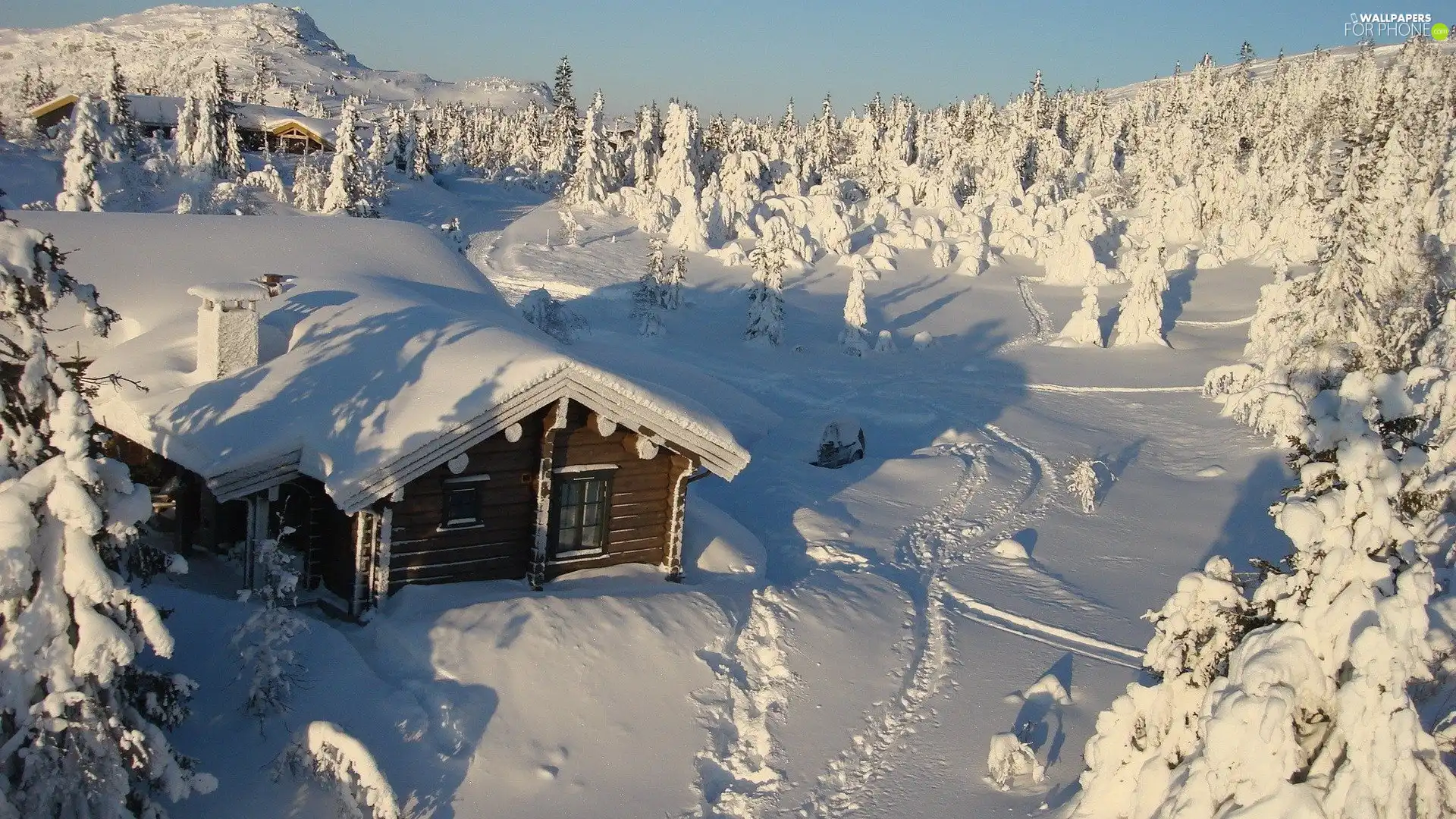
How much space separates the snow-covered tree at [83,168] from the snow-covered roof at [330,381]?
24172mm

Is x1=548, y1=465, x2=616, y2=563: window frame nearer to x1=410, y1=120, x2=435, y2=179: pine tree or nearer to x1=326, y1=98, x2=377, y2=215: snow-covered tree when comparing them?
x1=326, y1=98, x2=377, y2=215: snow-covered tree

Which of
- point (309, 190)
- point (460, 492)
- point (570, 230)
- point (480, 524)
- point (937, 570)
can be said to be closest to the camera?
point (460, 492)

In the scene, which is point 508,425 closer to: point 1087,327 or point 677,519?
point 677,519

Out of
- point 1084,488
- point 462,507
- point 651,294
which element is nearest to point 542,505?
point 462,507

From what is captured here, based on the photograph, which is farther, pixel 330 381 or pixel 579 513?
pixel 579 513

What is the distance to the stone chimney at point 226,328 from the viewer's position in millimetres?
14172

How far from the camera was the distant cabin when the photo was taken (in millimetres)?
81744

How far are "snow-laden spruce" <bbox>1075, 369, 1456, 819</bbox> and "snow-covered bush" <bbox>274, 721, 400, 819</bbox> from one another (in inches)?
260

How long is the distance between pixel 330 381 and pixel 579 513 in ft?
12.6

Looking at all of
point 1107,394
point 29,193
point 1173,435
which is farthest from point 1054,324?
point 29,193

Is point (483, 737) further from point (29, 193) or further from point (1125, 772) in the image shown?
point (29, 193)

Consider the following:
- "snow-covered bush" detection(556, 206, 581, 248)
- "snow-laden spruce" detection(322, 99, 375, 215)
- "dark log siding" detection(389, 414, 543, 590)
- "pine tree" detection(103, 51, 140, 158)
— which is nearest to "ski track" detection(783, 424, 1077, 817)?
"dark log siding" detection(389, 414, 543, 590)

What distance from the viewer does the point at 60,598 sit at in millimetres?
7934

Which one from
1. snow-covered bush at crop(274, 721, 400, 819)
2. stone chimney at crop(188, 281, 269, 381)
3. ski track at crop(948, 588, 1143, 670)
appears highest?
stone chimney at crop(188, 281, 269, 381)
